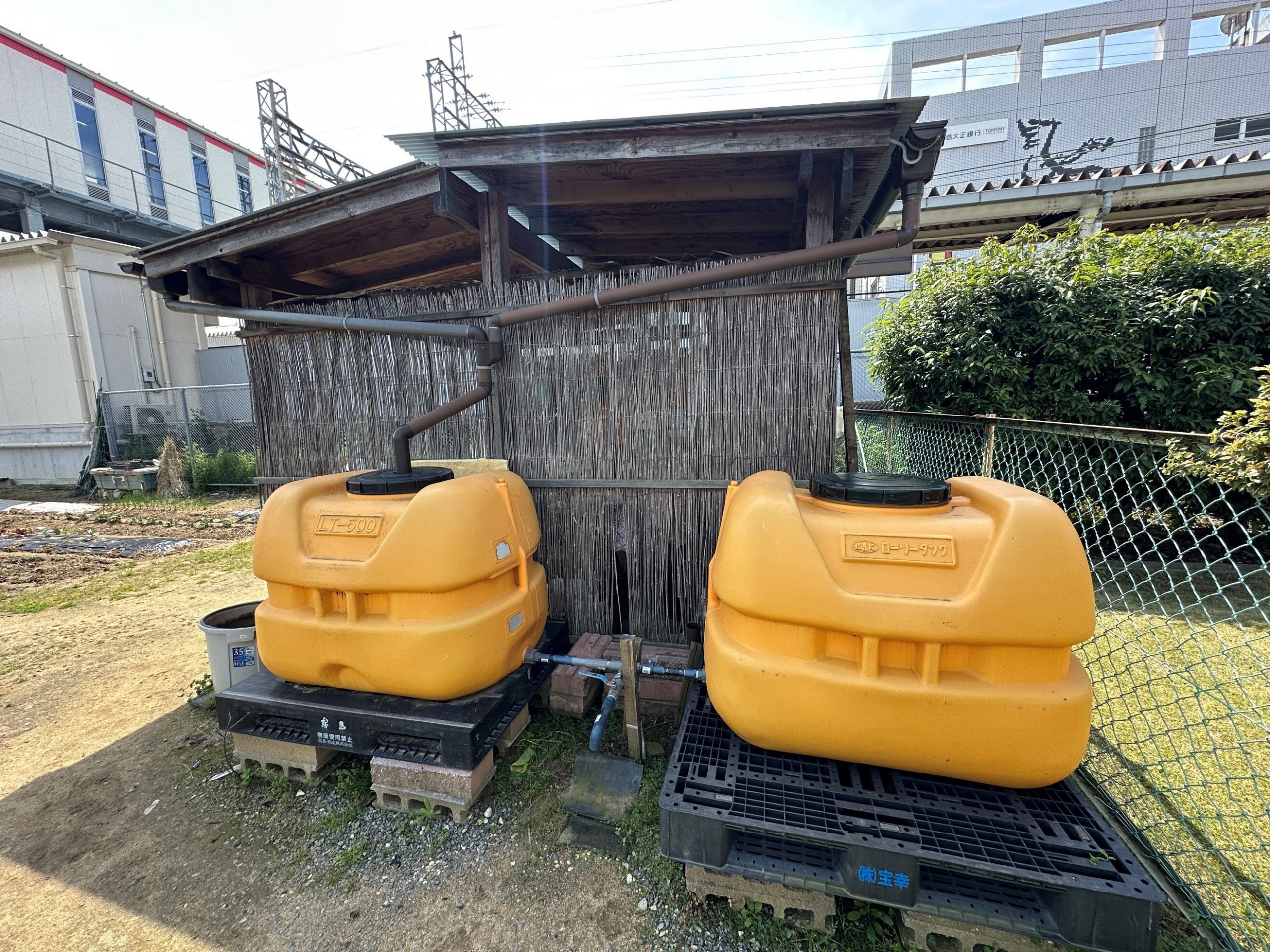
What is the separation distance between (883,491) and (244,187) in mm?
24975

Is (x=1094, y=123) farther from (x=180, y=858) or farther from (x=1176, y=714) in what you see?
(x=180, y=858)

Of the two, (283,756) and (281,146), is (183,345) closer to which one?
(281,146)

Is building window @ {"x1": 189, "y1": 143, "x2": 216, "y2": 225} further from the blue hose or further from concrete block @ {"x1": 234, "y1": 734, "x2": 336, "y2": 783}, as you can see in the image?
the blue hose

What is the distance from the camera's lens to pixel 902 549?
178 cm

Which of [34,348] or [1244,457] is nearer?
[1244,457]

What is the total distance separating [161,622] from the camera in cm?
459

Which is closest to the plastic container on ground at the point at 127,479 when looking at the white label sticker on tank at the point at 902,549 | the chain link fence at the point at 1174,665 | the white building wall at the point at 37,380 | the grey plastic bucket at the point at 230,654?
the white building wall at the point at 37,380

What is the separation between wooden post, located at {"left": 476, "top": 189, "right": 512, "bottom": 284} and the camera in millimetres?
3516

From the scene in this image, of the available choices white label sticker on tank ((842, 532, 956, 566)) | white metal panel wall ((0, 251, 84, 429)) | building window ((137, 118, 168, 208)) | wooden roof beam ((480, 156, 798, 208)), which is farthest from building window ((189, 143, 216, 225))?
white label sticker on tank ((842, 532, 956, 566))

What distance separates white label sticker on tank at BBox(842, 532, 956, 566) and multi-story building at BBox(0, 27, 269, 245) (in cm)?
1918

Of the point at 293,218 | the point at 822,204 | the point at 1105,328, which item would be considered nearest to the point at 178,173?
the point at 293,218

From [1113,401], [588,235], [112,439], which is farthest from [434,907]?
[112,439]

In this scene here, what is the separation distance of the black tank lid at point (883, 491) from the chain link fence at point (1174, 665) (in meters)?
0.93

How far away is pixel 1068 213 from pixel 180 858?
464 inches
